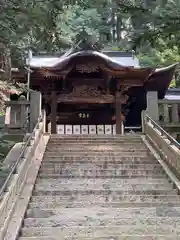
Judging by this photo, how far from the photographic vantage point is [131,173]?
8.38 metres

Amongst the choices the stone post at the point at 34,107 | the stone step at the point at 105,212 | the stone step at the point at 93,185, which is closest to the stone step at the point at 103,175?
the stone step at the point at 93,185

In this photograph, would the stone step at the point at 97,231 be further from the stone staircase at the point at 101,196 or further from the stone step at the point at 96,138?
the stone step at the point at 96,138

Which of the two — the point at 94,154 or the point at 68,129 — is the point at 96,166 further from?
the point at 68,129

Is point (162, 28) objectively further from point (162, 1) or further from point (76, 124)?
point (76, 124)

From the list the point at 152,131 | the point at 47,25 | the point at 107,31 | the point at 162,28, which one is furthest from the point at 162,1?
the point at 107,31

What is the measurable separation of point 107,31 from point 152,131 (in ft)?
91.0

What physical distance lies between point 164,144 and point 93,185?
265 cm

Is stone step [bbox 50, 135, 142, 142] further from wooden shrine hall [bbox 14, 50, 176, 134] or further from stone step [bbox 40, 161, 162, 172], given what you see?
wooden shrine hall [bbox 14, 50, 176, 134]

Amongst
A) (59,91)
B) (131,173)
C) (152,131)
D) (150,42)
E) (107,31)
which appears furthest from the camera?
(107,31)

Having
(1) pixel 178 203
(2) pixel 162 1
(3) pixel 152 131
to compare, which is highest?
(2) pixel 162 1

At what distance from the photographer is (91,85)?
15.0 meters

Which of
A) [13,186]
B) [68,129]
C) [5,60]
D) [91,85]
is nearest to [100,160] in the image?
[13,186]

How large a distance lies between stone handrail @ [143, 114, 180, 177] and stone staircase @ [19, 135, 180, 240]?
285 mm

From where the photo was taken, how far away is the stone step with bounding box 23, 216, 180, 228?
18.2 feet
